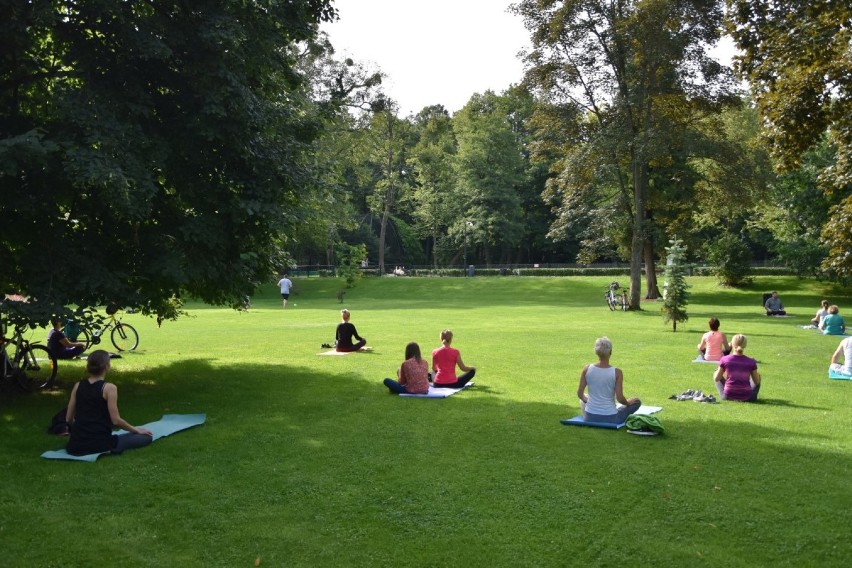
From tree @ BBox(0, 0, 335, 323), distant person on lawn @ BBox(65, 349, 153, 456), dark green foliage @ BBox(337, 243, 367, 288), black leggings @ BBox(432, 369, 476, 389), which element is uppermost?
tree @ BBox(0, 0, 335, 323)

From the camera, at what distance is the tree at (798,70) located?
43.7 feet

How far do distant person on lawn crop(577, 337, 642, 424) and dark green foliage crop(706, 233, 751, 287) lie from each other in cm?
4620

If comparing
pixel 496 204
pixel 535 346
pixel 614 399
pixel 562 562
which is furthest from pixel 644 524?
pixel 496 204

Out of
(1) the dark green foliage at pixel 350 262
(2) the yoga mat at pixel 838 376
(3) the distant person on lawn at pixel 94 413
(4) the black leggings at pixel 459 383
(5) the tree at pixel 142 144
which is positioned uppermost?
(5) the tree at pixel 142 144

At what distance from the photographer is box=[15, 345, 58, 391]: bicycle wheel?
13177 mm

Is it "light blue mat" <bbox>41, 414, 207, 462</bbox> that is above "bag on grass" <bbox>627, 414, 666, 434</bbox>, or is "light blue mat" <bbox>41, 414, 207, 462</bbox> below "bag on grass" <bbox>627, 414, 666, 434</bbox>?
below

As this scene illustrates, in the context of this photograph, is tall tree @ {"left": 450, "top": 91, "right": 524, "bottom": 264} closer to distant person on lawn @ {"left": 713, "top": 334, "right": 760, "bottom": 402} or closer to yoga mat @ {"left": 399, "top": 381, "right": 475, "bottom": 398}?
yoga mat @ {"left": 399, "top": 381, "right": 475, "bottom": 398}

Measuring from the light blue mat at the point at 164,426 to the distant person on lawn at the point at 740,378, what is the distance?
8459 millimetres

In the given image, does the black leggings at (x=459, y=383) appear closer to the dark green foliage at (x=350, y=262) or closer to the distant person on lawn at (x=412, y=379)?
the distant person on lawn at (x=412, y=379)

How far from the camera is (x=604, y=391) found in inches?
396

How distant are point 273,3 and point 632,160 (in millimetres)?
27992

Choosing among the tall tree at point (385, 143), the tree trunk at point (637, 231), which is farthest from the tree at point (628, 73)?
the tall tree at point (385, 143)

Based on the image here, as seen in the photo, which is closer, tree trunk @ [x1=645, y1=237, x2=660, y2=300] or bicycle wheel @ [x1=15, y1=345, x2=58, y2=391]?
bicycle wheel @ [x1=15, y1=345, x2=58, y2=391]

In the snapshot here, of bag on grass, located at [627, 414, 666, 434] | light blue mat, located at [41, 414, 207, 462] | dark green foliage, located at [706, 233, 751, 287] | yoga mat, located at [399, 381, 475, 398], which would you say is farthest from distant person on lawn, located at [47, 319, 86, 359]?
dark green foliage, located at [706, 233, 751, 287]
